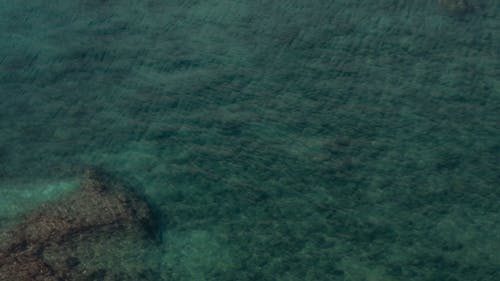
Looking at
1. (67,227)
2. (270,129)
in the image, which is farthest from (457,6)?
(67,227)

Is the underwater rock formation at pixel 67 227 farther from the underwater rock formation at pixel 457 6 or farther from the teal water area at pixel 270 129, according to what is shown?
the underwater rock formation at pixel 457 6

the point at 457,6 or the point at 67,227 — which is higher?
the point at 457,6

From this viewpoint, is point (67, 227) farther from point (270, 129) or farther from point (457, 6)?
point (457, 6)

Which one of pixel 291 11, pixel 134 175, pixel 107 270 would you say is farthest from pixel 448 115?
pixel 107 270

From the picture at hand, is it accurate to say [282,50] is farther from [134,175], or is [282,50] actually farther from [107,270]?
[107,270]

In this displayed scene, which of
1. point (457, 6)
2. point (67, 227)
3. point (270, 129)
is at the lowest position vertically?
point (67, 227)

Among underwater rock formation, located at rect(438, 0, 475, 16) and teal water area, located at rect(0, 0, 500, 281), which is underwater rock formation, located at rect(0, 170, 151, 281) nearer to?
teal water area, located at rect(0, 0, 500, 281)

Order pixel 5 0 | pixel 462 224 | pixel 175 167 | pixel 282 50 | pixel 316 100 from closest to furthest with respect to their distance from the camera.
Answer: pixel 462 224 → pixel 175 167 → pixel 316 100 → pixel 282 50 → pixel 5 0
